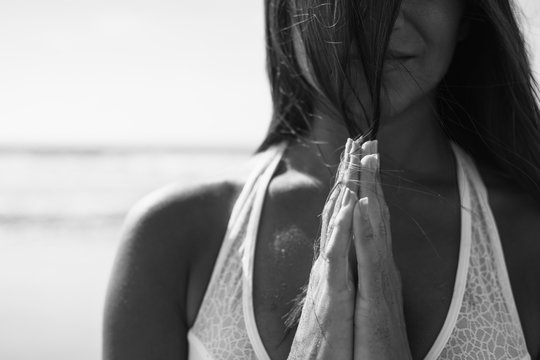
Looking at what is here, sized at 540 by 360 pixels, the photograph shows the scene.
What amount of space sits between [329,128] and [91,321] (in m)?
4.51

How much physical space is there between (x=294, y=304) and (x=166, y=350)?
1.16ft

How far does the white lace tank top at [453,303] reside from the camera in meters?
1.65

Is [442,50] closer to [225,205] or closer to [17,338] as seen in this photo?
[225,205]

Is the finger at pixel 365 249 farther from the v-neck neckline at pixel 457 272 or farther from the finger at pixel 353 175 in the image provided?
the v-neck neckline at pixel 457 272

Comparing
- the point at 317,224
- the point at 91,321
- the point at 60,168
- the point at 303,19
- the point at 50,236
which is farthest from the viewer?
the point at 60,168

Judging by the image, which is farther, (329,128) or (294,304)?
(329,128)

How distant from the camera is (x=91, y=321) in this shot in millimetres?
5887

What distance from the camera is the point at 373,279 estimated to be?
1.39m

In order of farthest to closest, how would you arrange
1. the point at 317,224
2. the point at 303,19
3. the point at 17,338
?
the point at 17,338 < the point at 317,224 < the point at 303,19

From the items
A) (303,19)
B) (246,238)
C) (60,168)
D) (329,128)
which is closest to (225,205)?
(246,238)

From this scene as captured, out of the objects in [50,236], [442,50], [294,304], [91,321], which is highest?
[442,50]

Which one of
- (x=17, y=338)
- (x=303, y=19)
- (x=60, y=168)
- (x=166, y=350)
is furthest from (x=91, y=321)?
(x=60, y=168)

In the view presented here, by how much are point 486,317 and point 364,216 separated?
0.52m

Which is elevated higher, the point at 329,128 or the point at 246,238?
the point at 329,128
